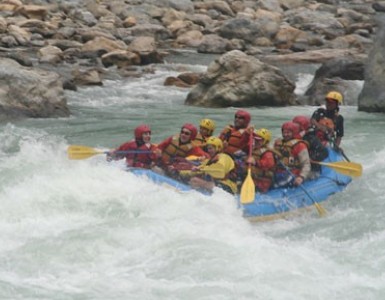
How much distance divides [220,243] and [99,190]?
1.78 m

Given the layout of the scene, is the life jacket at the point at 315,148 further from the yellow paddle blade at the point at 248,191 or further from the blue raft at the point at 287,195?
the yellow paddle blade at the point at 248,191

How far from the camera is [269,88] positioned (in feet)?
50.0

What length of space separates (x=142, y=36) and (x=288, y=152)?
49.0ft

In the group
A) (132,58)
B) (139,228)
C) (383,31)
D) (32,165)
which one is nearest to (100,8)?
(132,58)

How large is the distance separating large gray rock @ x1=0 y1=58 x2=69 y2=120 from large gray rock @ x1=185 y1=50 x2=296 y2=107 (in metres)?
3.12

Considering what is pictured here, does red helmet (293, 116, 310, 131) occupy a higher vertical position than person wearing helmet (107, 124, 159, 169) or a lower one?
higher

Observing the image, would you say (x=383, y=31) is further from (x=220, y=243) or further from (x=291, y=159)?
(x=220, y=243)

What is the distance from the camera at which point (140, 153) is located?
8625 millimetres

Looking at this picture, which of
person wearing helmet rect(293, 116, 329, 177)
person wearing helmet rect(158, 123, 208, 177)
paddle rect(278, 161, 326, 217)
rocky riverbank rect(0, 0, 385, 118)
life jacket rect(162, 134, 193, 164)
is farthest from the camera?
rocky riverbank rect(0, 0, 385, 118)

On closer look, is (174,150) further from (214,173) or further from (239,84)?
(239,84)

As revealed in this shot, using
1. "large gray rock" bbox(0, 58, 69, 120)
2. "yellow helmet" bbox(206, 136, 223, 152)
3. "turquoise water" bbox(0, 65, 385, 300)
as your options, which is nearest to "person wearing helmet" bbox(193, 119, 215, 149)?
"yellow helmet" bbox(206, 136, 223, 152)

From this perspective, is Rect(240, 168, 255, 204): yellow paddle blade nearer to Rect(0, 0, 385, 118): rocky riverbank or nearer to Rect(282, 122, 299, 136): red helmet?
Rect(282, 122, 299, 136): red helmet

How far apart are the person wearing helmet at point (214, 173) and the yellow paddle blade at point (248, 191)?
25 cm

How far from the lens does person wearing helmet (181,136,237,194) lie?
798 cm
